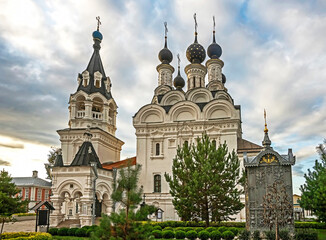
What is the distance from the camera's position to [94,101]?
96.1 feet

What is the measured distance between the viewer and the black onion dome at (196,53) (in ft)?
103

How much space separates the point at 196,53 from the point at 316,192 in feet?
62.5

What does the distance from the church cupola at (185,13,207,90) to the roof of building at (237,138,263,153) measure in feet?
27.2

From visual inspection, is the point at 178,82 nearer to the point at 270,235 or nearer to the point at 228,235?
the point at 228,235

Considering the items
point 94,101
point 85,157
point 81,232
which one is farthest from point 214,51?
point 81,232

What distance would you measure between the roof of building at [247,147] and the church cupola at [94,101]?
12.0 metres

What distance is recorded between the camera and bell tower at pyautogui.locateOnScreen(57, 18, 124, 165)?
27844 mm

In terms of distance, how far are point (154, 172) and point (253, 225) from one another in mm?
12909

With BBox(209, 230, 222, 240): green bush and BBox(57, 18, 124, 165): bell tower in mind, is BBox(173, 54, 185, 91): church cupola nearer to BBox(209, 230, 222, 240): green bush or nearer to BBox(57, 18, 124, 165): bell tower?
BBox(57, 18, 124, 165): bell tower

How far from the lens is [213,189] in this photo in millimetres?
15930

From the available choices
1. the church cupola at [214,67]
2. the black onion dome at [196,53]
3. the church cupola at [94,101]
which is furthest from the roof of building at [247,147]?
the church cupola at [94,101]

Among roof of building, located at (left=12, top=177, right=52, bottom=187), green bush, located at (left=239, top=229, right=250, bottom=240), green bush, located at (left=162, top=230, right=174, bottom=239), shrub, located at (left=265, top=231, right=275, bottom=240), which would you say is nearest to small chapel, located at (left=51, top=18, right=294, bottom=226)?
green bush, located at (left=162, top=230, right=174, bottom=239)

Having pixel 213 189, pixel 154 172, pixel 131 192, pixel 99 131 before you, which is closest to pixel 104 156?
pixel 99 131

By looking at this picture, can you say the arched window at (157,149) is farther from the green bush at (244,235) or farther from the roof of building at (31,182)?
the roof of building at (31,182)
